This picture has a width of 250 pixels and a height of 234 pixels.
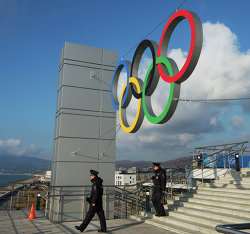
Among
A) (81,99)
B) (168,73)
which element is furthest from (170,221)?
(81,99)

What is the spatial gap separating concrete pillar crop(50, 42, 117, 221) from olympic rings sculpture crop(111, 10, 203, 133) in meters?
0.66

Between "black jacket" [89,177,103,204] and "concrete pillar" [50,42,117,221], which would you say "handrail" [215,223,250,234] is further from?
"concrete pillar" [50,42,117,221]

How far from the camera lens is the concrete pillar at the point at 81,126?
8.49m

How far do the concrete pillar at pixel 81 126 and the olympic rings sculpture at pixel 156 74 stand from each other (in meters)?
0.66

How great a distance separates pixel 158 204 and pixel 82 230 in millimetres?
2484

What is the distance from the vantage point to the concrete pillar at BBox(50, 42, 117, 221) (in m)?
8.49

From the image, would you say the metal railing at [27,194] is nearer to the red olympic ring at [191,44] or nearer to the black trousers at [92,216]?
the black trousers at [92,216]

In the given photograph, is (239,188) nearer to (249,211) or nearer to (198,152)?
(249,211)

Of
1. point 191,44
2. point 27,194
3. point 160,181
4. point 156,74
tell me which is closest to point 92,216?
point 160,181

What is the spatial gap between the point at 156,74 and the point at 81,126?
3451 mm

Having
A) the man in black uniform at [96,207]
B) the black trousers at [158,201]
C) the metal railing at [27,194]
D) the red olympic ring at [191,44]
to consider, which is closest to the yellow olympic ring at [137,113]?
the red olympic ring at [191,44]

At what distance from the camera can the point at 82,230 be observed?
648cm

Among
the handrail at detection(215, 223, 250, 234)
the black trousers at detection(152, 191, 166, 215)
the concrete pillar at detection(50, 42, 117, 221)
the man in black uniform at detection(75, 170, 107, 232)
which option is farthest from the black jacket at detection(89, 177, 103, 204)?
the handrail at detection(215, 223, 250, 234)

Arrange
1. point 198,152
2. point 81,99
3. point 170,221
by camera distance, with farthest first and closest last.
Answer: point 198,152 → point 81,99 → point 170,221
